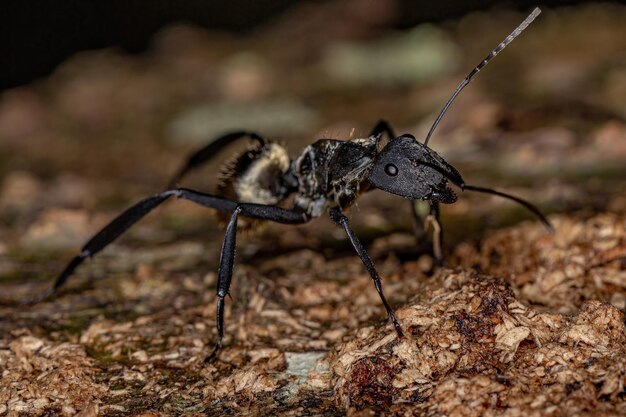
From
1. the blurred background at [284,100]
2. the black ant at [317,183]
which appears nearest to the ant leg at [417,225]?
the blurred background at [284,100]

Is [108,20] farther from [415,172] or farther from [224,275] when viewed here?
[415,172]

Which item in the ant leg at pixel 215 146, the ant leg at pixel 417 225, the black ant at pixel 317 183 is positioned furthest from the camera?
the ant leg at pixel 215 146

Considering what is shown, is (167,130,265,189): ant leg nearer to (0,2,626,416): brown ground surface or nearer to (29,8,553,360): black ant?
(29,8,553,360): black ant

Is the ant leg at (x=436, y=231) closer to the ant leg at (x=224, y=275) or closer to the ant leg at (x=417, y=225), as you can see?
the ant leg at (x=417, y=225)

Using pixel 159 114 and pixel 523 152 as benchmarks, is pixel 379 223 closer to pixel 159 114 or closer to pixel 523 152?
pixel 523 152

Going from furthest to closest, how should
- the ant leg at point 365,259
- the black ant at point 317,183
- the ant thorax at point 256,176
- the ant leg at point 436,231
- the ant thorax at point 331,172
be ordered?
the ant thorax at point 256,176, the ant thorax at point 331,172, the ant leg at point 436,231, the black ant at point 317,183, the ant leg at point 365,259

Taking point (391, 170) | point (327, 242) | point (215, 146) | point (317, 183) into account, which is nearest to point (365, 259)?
point (391, 170)

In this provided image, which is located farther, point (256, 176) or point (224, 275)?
point (256, 176)
